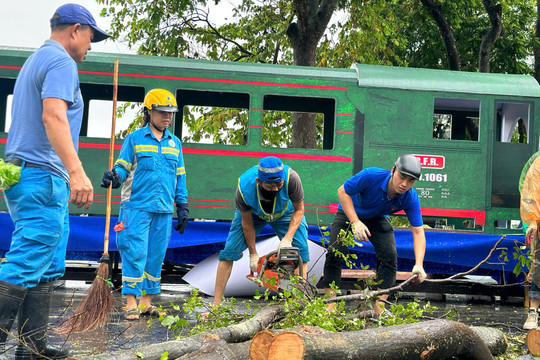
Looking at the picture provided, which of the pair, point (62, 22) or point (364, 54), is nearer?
point (62, 22)

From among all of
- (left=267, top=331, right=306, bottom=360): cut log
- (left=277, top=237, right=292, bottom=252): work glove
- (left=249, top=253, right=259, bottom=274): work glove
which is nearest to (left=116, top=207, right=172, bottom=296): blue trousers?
(left=249, top=253, right=259, bottom=274): work glove

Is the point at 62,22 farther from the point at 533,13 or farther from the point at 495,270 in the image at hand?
the point at 533,13

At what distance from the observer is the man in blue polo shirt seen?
6.51m

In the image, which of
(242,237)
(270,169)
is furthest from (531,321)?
(270,169)

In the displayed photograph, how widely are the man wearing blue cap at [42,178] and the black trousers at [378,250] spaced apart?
3.31 m

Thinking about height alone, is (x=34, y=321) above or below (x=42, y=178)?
below

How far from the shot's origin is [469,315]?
27.9 ft

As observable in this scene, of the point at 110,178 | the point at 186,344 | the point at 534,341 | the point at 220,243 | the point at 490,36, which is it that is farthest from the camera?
the point at 490,36

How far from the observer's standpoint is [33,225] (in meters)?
4.05

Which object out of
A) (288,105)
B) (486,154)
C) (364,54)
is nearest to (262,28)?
(364,54)

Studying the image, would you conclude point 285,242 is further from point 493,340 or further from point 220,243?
point 220,243

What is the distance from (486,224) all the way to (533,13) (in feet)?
42.4

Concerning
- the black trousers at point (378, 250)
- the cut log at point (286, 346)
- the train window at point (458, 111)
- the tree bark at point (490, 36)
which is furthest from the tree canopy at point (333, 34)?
the cut log at point (286, 346)

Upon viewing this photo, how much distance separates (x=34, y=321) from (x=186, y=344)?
0.92m
